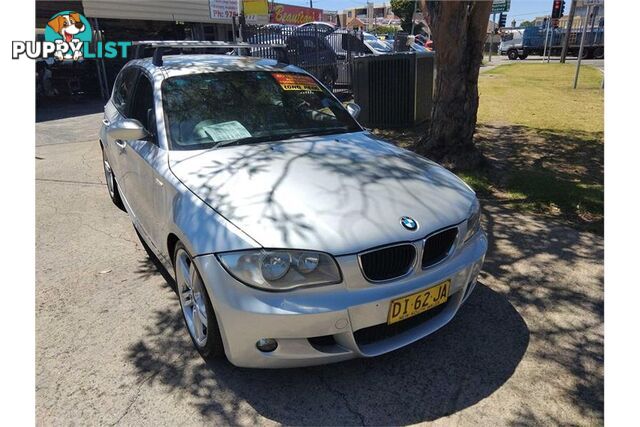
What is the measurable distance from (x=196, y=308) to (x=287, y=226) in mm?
870

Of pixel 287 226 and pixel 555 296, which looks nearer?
pixel 287 226

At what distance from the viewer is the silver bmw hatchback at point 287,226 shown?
231 centimetres

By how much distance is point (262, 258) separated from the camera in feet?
7.55

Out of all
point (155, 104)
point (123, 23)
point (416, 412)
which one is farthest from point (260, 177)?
point (123, 23)

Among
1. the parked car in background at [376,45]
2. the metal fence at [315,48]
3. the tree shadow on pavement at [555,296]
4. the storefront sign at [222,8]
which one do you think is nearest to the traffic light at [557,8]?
the parked car in background at [376,45]

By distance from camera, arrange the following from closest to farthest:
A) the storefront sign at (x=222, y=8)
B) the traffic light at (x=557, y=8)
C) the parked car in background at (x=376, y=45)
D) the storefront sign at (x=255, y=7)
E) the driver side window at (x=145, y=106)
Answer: the driver side window at (x=145, y=106) < the storefront sign at (x=255, y=7) < the parked car in background at (x=376, y=45) < the storefront sign at (x=222, y=8) < the traffic light at (x=557, y=8)

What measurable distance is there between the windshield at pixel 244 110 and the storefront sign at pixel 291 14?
122 ft

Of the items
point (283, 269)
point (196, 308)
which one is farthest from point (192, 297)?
point (283, 269)

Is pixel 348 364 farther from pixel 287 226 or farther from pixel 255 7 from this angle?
pixel 255 7

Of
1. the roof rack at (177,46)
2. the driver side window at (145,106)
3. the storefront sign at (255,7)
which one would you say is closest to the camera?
the driver side window at (145,106)

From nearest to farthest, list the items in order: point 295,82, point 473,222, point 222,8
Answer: point 473,222
point 295,82
point 222,8

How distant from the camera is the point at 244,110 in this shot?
142 inches

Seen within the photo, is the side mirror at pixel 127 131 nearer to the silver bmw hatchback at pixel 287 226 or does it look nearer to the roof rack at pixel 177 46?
the silver bmw hatchback at pixel 287 226

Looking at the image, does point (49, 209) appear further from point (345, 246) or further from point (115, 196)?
point (345, 246)
